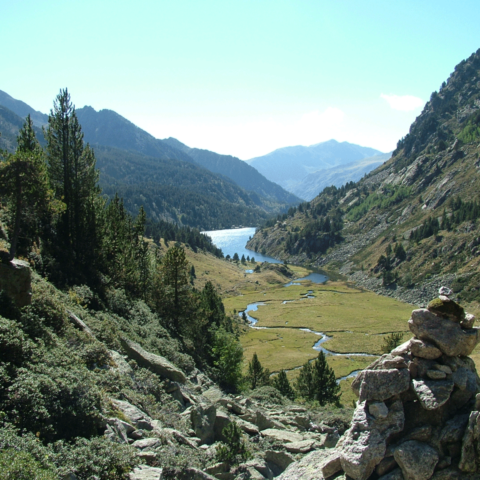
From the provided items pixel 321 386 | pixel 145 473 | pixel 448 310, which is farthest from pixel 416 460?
pixel 321 386

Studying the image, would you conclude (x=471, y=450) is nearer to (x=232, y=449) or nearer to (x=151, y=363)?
(x=232, y=449)

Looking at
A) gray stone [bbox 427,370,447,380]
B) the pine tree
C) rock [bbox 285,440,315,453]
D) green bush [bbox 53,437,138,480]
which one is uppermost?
the pine tree

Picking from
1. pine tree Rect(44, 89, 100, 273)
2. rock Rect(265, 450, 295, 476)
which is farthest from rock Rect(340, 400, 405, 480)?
pine tree Rect(44, 89, 100, 273)

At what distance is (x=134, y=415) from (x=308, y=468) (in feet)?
32.6

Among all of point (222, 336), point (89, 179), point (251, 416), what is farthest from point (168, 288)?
point (251, 416)

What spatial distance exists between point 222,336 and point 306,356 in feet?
152

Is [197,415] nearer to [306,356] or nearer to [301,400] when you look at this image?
[301,400]

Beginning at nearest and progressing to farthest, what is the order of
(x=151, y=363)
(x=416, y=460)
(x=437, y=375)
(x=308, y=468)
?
(x=416, y=460)
(x=437, y=375)
(x=308, y=468)
(x=151, y=363)

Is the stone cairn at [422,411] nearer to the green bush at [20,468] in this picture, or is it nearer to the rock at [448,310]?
the rock at [448,310]

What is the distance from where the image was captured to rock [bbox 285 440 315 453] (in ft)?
74.0

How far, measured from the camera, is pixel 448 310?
16.1m

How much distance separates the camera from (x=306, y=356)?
88.3 meters

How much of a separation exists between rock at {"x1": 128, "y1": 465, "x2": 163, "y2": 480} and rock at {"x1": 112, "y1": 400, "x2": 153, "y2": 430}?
446 cm

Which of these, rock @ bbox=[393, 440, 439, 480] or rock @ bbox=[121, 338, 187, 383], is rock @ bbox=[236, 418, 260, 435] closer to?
rock @ bbox=[121, 338, 187, 383]
